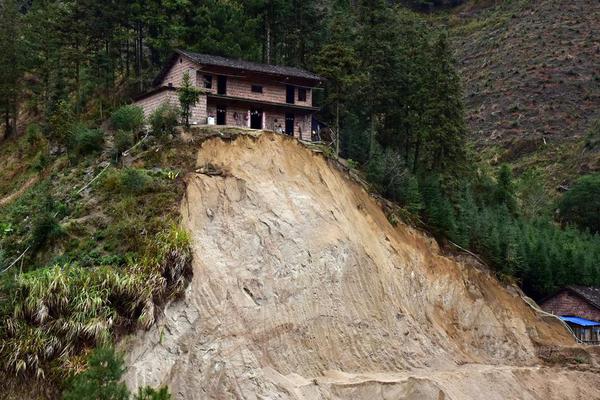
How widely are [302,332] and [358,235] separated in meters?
6.99

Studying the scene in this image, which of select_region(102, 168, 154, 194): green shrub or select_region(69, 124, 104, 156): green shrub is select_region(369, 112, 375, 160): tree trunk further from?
select_region(69, 124, 104, 156): green shrub

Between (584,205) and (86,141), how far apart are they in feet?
155

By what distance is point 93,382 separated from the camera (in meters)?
21.2

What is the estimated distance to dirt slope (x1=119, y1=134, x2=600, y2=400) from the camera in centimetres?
2892

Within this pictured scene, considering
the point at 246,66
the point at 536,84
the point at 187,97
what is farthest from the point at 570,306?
the point at 536,84

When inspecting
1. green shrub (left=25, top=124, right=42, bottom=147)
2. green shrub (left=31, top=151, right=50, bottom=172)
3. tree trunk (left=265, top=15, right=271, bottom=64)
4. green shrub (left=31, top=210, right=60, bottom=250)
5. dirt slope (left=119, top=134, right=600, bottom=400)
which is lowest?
dirt slope (left=119, top=134, right=600, bottom=400)

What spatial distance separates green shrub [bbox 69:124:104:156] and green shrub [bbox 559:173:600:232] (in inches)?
1808

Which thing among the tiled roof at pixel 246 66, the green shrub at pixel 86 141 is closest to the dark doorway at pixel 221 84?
the tiled roof at pixel 246 66

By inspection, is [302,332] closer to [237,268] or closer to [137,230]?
[237,268]

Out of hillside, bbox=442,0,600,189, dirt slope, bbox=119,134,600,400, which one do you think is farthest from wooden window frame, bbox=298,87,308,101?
hillside, bbox=442,0,600,189

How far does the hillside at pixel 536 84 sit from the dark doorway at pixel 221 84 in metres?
48.0

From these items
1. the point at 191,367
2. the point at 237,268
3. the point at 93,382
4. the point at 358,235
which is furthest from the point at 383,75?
the point at 93,382

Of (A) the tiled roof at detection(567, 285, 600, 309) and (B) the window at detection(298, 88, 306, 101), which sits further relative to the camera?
(B) the window at detection(298, 88, 306, 101)

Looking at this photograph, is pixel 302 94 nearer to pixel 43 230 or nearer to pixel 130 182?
pixel 130 182
